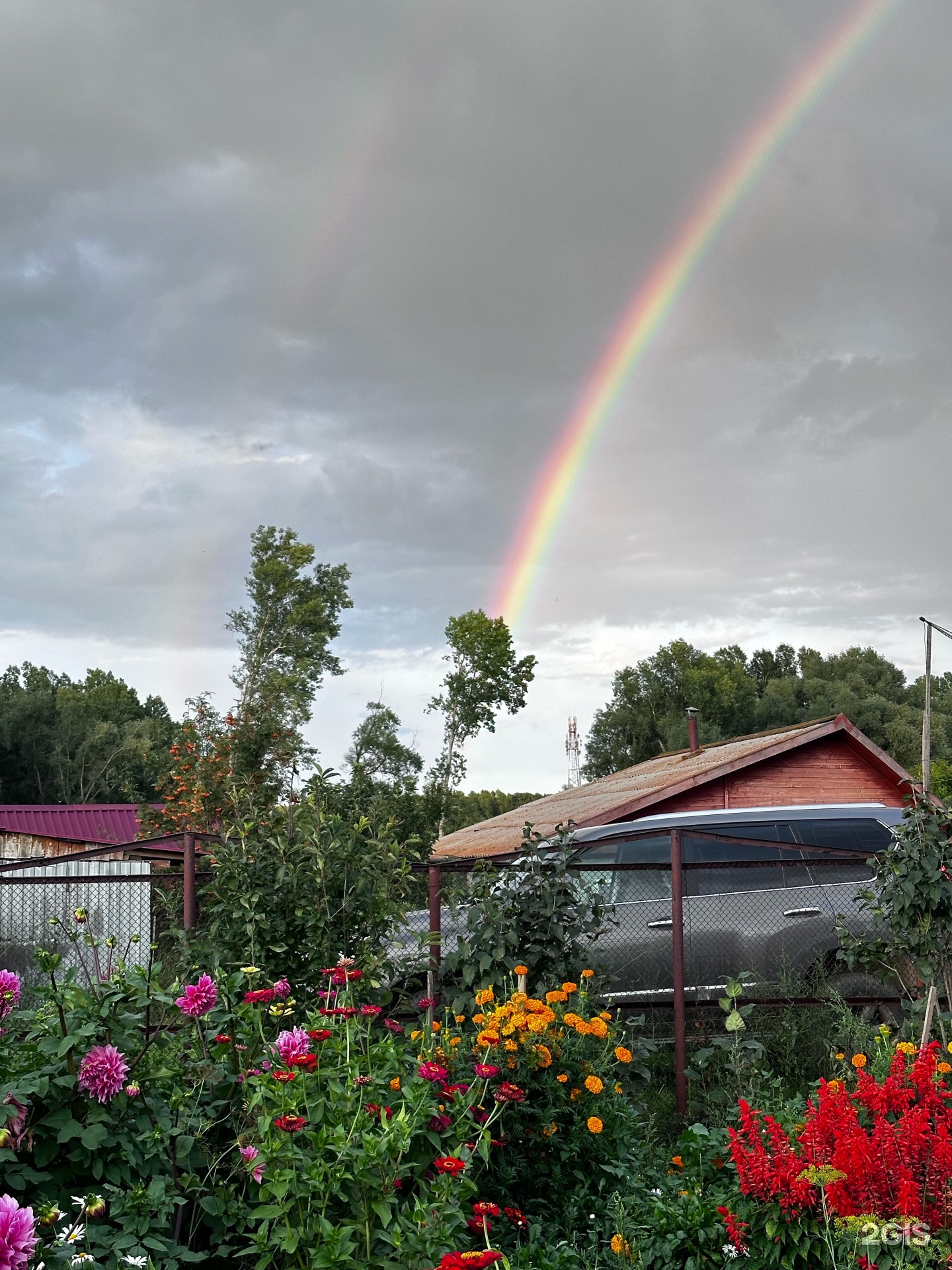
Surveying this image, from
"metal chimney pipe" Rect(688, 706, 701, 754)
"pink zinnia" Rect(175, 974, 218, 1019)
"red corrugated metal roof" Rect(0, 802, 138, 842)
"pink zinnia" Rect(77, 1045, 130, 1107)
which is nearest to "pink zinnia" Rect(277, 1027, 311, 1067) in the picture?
"pink zinnia" Rect(175, 974, 218, 1019)

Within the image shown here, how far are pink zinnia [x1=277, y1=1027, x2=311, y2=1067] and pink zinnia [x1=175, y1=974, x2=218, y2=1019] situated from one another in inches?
9.1

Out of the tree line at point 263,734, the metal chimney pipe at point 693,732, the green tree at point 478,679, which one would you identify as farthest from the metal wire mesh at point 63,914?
the green tree at point 478,679

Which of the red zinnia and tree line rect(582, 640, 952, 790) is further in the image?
tree line rect(582, 640, 952, 790)

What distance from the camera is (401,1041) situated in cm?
444

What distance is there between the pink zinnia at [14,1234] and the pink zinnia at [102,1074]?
572 millimetres

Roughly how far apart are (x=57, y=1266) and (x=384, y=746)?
866 inches

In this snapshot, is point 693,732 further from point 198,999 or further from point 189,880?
point 198,999

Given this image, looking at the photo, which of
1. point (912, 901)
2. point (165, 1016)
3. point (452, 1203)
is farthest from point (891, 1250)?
point (912, 901)

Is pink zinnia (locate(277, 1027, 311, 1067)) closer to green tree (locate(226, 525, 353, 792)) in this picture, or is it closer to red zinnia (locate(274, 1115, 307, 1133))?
red zinnia (locate(274, 1115, 307, 1133))

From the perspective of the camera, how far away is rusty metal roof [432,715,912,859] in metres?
12.5

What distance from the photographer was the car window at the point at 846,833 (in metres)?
9.71

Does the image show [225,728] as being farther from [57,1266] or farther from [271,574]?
[271,574]

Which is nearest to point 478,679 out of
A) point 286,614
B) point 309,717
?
point 286,614

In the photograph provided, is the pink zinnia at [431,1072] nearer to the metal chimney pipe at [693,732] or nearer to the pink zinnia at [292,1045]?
the pink zinnia at [292,1045]
